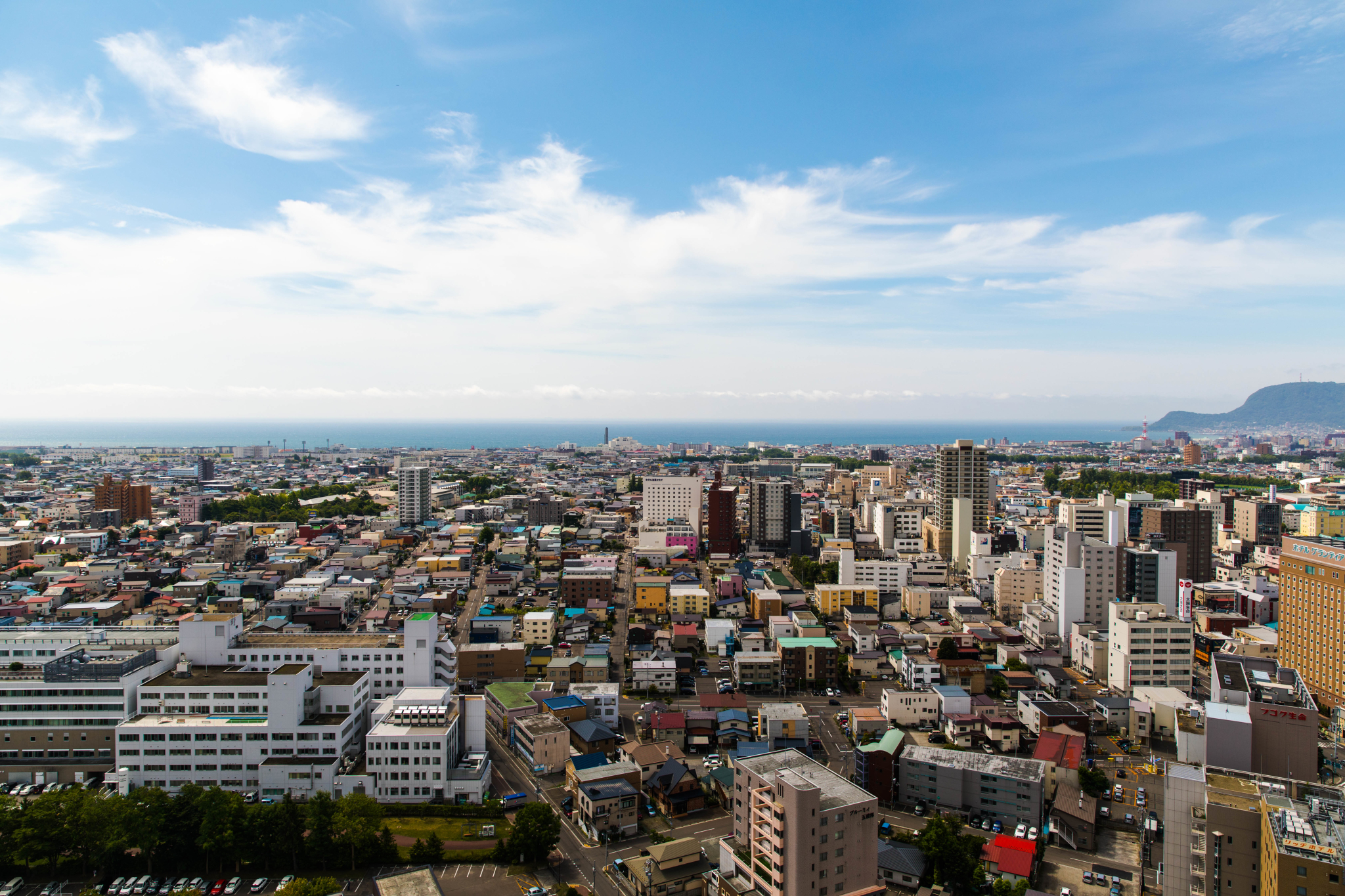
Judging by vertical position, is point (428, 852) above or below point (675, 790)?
below

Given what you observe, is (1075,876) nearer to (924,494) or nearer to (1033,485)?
(924,494)

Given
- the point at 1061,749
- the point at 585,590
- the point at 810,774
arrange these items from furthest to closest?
the point at 585,590 → the point at 1061,749 → the point at 810,774

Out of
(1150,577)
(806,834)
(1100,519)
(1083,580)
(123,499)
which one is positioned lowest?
(806,834)

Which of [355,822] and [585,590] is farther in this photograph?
[585,590]

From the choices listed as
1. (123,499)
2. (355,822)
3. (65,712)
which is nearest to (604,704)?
(355,822)

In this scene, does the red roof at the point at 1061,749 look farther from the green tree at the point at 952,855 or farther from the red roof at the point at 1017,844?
the green tree at the point at 952,855

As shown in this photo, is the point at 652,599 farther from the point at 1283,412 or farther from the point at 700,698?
the point at 1283,412
